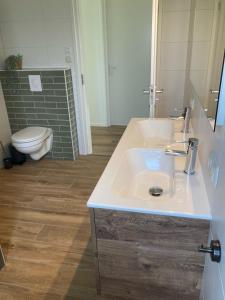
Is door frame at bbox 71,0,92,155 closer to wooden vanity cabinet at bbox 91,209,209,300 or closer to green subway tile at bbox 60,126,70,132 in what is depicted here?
green subway tile at bbox 60,126,70,132

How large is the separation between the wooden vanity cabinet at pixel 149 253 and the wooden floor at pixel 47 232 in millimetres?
386

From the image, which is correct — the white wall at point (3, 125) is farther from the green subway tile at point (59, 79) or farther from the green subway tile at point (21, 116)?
the green subway tile at point (59, 79)

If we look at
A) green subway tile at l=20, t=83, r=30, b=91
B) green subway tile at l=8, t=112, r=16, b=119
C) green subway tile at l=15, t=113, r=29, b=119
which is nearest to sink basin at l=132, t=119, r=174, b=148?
green subway tile at l=20, t=83, r=30, b=91

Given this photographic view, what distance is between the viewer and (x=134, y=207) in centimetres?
110

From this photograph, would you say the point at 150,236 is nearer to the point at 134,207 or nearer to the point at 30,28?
the point at 134,207

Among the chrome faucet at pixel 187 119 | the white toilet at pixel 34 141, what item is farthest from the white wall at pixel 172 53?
the white toilet at pixel 34 141

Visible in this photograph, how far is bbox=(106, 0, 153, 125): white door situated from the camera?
3.89 metres

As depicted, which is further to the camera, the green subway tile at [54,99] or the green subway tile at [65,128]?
the green subway tile at [65,128]

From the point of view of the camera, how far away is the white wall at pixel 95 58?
3.93 metres

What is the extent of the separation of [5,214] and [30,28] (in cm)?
213

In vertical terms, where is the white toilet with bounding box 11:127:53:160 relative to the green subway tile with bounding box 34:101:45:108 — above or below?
below

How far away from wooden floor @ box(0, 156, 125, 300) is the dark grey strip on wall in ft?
1.09

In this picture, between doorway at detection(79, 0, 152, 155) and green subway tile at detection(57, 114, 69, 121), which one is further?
doorway at detection(79, 0, 152, 155)

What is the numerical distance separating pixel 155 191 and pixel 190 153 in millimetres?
315
